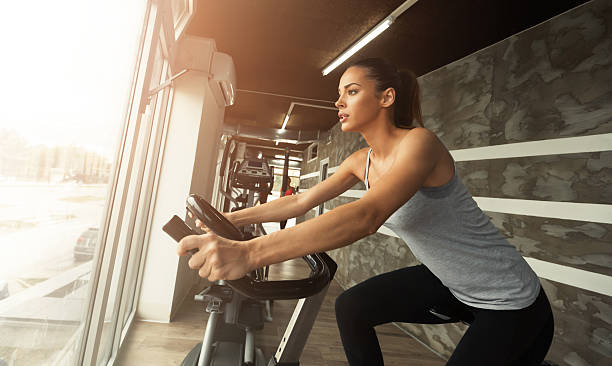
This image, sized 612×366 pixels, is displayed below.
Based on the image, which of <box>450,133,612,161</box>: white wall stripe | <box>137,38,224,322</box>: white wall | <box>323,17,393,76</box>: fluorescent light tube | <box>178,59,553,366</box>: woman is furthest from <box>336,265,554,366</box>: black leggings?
<box>323,17,393,76</box>: fluorescent light tube

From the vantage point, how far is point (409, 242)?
1117 mm

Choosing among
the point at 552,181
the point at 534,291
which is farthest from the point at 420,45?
the point at 534,291

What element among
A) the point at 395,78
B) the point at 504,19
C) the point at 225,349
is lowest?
the point at 225,349

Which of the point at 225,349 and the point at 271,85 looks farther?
the point at 271,85

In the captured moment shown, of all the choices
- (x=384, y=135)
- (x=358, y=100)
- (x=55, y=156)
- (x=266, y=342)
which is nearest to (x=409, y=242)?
(x=384, y=135)

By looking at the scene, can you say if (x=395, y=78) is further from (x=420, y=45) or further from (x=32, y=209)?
(x=420, y=45)

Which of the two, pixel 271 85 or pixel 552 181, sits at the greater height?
pixel 271 85

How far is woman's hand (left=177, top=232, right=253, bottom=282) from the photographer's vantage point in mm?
565

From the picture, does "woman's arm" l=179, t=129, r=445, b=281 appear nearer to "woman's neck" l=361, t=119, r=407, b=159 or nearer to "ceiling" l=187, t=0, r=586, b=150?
"woman's neck" l=361, t=119, r=407, b=159

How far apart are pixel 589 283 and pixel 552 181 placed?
2.07ft

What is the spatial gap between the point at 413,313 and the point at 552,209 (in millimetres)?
1458

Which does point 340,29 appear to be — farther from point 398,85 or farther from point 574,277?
point 574,277

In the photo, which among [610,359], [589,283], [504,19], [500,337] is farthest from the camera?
[504,19]

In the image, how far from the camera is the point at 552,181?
1.98 m
